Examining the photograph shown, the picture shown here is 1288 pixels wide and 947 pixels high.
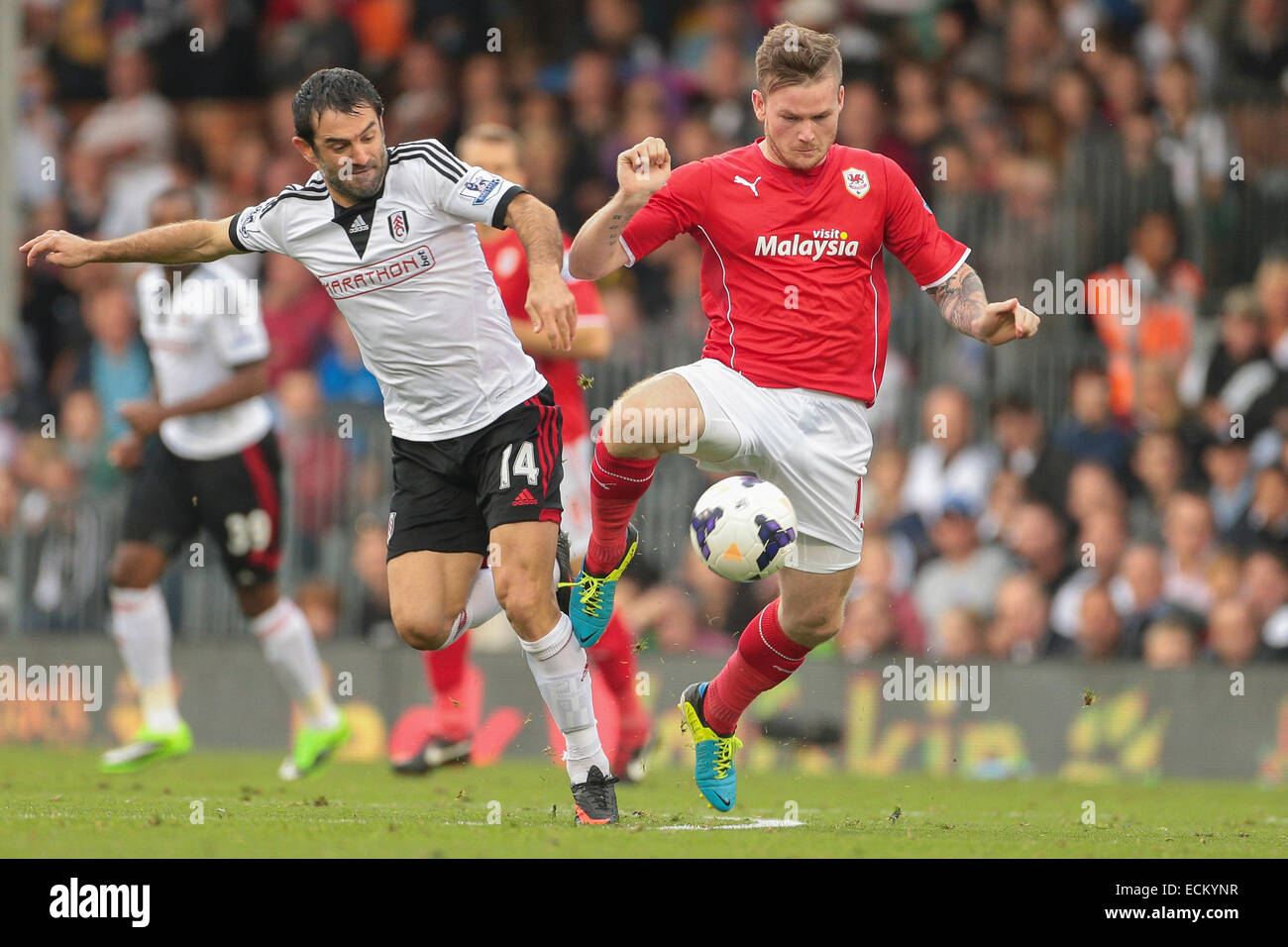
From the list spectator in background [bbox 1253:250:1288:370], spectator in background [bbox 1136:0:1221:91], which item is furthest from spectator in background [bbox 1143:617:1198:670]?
spectator in background [bbox 1136:0:1221:91]

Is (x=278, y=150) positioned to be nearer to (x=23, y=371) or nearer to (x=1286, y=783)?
(x=23, y=371)

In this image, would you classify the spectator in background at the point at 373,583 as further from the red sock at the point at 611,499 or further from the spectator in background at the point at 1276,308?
the spectator in background at the point at 1276,308

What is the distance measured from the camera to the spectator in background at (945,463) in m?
12.2

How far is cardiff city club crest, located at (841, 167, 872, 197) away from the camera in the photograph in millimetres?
7391

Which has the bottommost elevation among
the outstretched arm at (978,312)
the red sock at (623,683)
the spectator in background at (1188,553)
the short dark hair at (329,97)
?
the red sock at (623,683)

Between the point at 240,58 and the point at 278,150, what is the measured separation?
1175 mm

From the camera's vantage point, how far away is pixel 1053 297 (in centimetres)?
1258

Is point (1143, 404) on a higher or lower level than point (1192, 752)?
higher

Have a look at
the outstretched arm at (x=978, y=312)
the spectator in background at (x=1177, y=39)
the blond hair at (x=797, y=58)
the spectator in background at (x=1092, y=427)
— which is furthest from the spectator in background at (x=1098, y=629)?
the blond hair at (x=797, y=58)

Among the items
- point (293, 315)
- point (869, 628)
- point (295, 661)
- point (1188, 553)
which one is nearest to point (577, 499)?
point (295, 661)

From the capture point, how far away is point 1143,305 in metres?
12.6

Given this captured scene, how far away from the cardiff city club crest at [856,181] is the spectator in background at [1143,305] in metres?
5.28

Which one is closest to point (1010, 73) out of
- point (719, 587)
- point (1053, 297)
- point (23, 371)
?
point (1053, 297)

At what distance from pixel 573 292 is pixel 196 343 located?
2097 mm
